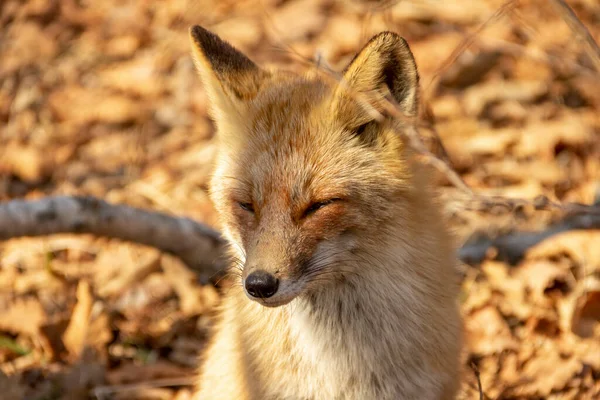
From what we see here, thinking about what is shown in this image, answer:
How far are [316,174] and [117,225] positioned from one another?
82.1 inches

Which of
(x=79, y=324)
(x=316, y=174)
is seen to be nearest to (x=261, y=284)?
(x=316, y=174)

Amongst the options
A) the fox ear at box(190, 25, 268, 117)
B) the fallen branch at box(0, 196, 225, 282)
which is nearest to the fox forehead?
the fox ear at box(190, 25, 268, 117)

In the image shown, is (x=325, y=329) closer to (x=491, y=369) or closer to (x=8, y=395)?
(x=491, y=369)

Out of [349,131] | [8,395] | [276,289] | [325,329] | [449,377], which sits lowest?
[8,395]

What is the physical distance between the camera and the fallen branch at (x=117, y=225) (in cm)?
412

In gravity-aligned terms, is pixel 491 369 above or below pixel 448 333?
below

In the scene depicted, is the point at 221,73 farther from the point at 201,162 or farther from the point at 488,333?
the point at 201,162

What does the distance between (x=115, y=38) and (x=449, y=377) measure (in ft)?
18.9

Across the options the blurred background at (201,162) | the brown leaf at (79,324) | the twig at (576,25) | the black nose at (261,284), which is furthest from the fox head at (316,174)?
the brown leaf at (79,324)

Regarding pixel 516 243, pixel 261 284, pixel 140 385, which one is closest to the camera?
pixel 261 284

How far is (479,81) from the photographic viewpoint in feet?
20.8

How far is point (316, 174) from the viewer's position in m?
2.81

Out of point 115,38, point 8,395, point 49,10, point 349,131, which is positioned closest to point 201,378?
point 8,395

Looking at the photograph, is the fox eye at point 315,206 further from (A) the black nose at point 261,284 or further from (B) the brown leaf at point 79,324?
(B) the brown leaf at point 79,324
